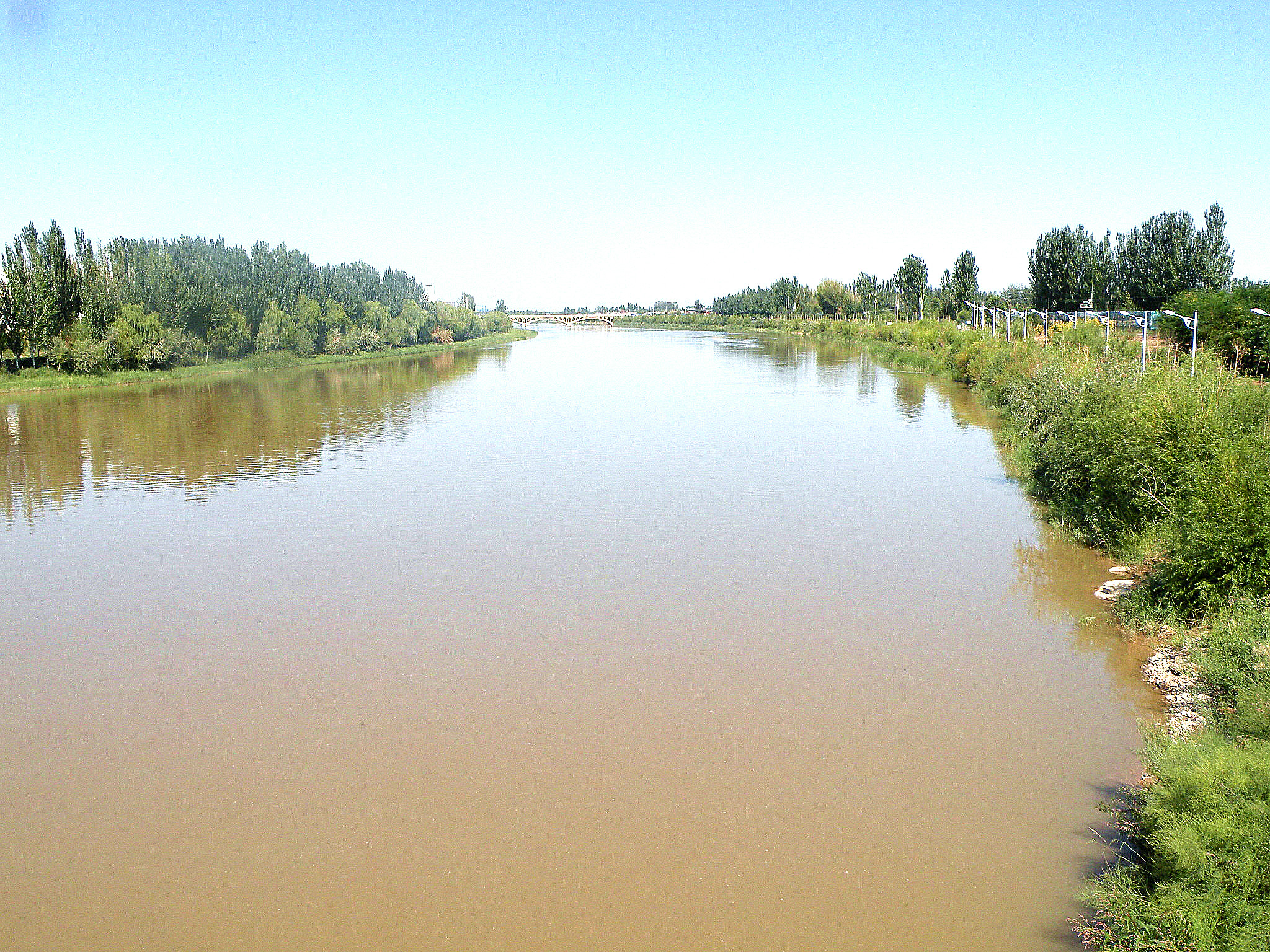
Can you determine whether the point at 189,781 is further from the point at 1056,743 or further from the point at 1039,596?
the point at 1039,596

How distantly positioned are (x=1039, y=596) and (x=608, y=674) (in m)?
4.80

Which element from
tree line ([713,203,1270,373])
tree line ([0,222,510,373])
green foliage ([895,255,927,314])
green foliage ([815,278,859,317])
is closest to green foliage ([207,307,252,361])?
tree line ([0,222,510,373])

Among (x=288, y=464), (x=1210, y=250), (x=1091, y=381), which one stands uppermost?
(x=1210, y=250)

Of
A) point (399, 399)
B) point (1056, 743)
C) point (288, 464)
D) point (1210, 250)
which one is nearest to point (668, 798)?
point (1056, 743)

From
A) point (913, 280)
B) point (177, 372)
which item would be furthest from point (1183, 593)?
point (913, 280)

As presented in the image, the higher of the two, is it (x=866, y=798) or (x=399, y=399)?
(x=399, y=399)

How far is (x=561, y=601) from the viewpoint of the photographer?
9.37 metres

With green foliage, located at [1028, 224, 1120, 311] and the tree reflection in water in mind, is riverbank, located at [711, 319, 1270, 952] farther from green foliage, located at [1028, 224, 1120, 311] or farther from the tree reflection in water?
green foliage, located at [1028, 224, 1120, 311]

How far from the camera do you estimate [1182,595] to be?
25.3 ft

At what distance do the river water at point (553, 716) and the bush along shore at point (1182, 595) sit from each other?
0.42 metres

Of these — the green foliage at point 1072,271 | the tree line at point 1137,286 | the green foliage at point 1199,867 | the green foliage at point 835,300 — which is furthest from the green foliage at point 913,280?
the green foliage at point 1199,867

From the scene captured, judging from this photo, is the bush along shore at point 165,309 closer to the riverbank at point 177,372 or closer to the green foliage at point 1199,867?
the riverbank at point 177,372

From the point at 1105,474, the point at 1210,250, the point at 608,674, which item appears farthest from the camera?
the point at 1210,250

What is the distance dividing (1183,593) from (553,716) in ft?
17.2
